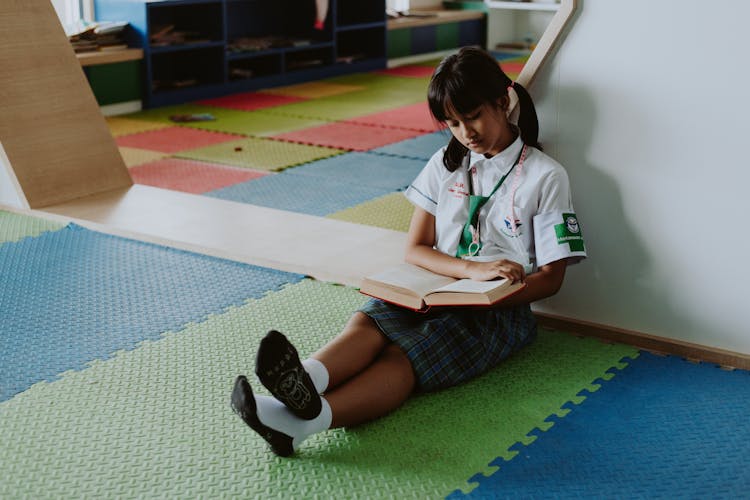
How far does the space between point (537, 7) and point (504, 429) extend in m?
6.87

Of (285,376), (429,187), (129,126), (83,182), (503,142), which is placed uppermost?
(503,142)

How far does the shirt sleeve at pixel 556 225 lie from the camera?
2227mm

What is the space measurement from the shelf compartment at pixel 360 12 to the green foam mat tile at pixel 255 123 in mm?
2298

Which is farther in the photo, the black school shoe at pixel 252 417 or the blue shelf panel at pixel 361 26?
the blue shelf panel at pixel 361 26

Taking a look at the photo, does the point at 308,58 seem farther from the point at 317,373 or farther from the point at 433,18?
the point at 317,373

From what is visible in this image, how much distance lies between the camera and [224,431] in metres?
2.00

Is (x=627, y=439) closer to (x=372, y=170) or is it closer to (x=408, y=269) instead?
(x=408, y=269)

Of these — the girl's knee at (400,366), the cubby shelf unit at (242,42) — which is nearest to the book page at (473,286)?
the girl's knee at (400,366)

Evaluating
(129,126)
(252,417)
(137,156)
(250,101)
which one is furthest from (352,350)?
(250,101)

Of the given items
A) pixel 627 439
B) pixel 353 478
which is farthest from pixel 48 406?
pixel 627 439

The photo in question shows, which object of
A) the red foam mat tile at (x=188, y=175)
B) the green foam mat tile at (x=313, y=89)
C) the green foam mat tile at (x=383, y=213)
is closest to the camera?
the green foam mat tile at (x=383, y=213)

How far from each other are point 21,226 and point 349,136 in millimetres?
2176

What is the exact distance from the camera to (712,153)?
225cm

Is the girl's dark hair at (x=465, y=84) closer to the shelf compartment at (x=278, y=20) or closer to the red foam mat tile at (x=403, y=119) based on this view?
the red foam mat tile at (x=403, y=119)
